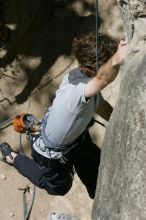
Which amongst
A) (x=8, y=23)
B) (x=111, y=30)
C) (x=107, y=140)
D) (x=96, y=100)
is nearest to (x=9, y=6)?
(x=8, y=23)

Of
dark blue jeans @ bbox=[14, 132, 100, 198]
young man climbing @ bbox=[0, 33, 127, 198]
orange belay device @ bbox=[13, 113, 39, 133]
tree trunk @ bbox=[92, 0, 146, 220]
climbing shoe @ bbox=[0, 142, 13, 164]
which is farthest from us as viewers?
climbing shoe @ bbox=[0, 142, 13, 164]

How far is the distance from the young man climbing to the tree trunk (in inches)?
9.2

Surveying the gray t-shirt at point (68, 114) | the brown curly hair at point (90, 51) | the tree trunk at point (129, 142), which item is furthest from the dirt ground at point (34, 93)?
the tree trunk at point (129, 142)

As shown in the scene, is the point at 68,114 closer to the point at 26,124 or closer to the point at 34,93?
the point at 26,124

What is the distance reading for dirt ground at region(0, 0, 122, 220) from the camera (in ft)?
17.4

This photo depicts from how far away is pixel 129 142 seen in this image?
3.06 meters

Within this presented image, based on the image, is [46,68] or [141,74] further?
[46,68]

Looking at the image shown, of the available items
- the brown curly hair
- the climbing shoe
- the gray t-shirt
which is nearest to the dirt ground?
the climbing shoe

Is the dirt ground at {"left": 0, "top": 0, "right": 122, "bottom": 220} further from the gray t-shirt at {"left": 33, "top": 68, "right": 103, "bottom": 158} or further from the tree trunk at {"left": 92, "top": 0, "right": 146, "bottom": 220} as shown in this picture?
the tree trunk at {"left": 92, "top": 0, "right": 146, "bottom": 220}

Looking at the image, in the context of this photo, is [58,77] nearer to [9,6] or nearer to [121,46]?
[9,6]

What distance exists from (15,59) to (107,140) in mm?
2995

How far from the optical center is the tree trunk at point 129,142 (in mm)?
2988

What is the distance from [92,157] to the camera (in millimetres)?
4539

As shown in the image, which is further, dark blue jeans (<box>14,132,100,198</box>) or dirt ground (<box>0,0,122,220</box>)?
dirt ground (<box>0,0,122,220</box>)
